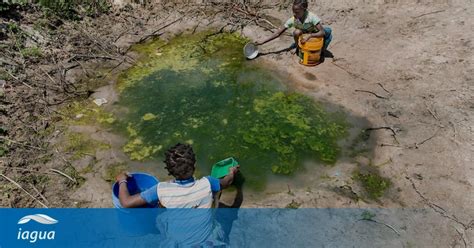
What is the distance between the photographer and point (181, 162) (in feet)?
11.2

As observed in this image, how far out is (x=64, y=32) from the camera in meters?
7.65

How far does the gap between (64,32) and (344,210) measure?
5795 millimetres

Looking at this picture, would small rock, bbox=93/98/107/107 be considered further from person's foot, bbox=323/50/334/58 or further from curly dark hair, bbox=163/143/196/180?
person's foot, bbox=323/50/334/58

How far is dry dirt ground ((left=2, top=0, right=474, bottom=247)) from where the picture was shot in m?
4.67

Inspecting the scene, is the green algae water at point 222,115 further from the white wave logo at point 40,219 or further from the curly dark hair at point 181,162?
the curly dark hair at point 181,162

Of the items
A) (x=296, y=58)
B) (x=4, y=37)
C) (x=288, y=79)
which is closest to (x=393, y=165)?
(x=288, y=79)

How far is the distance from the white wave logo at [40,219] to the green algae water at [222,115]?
4.19ft

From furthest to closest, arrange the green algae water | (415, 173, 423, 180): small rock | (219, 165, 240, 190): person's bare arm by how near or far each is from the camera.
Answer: the green algae water, (415, 173, 423, 180): small rock, (219, 165, 240, 190): person's bare arm

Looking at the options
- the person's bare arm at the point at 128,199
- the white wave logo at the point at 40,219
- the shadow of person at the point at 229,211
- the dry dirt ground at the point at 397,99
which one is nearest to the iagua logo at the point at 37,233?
the white wave logo at the point at 40,219

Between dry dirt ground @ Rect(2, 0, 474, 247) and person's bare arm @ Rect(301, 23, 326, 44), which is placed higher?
person's bare arm @ Rect(301, 23, 326, 44)

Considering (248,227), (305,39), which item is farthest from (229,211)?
(305,39)

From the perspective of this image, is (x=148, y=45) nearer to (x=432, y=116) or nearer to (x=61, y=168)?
(x=61, y=168)

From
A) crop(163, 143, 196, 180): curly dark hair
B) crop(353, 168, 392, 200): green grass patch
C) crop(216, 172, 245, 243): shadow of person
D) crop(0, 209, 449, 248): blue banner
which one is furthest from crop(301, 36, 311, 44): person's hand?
crop(163, 143, 196, 180): curly dark hair

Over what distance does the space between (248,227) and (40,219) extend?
7.19 feet
